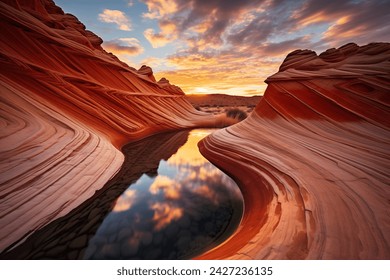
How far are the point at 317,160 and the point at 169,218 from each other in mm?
2967

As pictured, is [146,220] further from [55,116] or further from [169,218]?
[55,116]

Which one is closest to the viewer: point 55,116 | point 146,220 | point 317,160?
point 146,220

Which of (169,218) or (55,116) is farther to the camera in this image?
(55,116)

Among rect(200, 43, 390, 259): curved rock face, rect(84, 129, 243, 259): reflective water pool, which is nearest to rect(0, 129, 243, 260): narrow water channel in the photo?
rect(84, 129, 243, 259): reflective water pool

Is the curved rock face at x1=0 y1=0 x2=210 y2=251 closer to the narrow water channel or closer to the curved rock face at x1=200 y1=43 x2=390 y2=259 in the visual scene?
the narrow water channel

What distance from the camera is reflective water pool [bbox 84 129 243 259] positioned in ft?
8.36

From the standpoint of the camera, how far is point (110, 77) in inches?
381

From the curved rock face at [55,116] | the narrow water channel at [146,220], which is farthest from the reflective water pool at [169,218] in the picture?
the curved rock face at [55,116]

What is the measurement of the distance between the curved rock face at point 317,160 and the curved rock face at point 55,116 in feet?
9.02

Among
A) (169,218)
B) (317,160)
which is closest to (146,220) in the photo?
(169,218)

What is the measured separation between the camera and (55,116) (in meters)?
5.41
